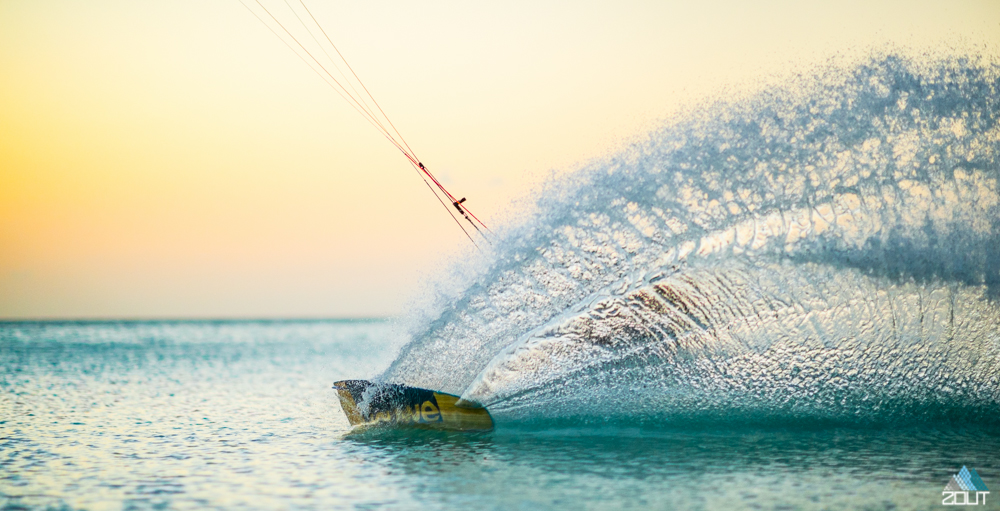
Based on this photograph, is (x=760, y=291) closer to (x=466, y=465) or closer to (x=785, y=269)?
(x=785, y=269)

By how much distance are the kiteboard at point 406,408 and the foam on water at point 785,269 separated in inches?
11.8

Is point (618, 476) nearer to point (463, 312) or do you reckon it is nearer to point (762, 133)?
point (463, 312)

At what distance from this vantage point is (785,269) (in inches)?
420

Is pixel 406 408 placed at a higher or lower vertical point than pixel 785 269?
lower

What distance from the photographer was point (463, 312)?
11.9 m

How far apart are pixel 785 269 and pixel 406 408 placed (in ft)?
17.7

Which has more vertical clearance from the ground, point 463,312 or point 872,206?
point 872,206

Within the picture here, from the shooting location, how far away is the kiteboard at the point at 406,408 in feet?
36.5

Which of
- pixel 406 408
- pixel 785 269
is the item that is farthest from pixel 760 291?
pixel 406 408

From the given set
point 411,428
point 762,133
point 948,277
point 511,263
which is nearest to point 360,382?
point 411,428

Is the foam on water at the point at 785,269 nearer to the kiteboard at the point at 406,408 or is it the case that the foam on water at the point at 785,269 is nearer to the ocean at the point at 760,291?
the ocean at the point at 760,291

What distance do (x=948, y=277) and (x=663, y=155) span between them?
13.5 ft

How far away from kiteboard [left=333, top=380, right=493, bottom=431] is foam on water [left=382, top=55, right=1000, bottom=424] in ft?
0.98

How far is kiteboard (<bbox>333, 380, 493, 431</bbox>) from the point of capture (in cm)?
1112
